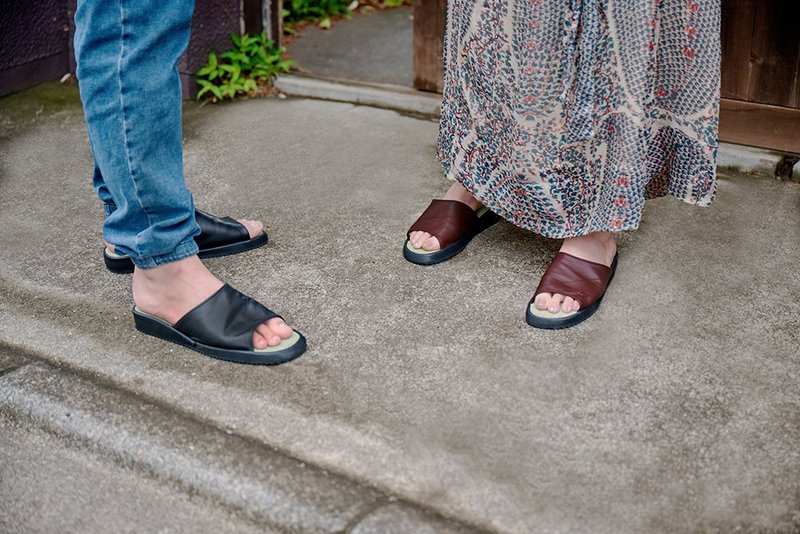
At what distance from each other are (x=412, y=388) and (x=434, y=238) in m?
0.57

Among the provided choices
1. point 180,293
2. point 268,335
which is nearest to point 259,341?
point 268,335

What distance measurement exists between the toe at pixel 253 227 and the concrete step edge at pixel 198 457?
24.7 inches

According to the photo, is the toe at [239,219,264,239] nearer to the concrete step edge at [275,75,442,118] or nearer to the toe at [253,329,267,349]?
the toe at [253,329,267,349]

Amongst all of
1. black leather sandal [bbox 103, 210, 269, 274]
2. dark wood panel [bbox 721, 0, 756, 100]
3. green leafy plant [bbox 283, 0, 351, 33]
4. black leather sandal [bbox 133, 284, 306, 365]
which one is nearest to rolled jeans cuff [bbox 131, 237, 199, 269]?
black leather sandal [bbox 133, 284, 306, 365]

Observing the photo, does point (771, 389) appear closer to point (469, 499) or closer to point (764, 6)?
point (469, 499)

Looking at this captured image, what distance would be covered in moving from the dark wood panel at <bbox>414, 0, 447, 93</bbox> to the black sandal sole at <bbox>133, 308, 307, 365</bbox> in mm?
1649

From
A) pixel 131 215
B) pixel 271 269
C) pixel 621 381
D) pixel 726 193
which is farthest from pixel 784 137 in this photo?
pixel 131 215

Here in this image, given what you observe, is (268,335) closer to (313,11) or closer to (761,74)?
(761,74)

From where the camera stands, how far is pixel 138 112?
5.23 ft

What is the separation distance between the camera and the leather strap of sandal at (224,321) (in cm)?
177

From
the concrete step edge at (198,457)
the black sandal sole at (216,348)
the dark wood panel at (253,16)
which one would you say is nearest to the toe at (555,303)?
the black sandal sole at (216,348)

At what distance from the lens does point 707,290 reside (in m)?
2.06

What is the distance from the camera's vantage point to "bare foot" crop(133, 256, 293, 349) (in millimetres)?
1778

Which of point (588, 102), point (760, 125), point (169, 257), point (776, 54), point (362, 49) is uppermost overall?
point (588, 102)
